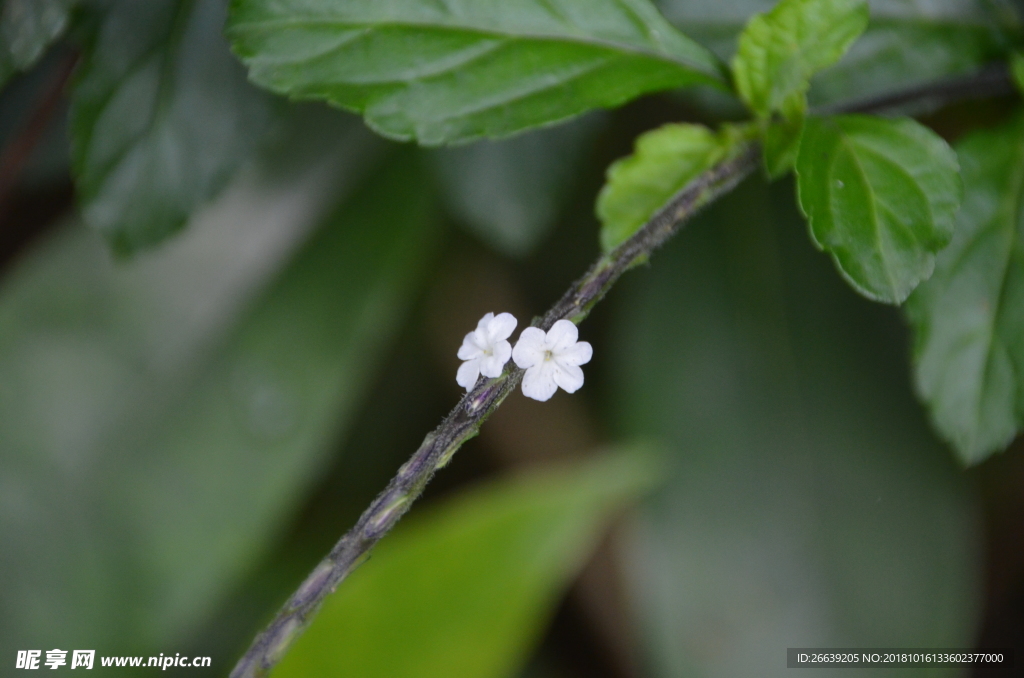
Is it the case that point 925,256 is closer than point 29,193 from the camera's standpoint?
Yes

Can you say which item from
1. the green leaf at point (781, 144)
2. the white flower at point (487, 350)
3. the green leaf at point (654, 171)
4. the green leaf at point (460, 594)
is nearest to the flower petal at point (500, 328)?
the white flower at point (487, 350)

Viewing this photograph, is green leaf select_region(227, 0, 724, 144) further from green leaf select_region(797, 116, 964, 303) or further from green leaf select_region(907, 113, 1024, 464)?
green leaf select_region(907, 113, 1024, 464)

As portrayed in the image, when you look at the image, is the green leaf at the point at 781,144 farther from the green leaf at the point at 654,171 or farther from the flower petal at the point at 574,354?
the flower petal at the point at 574,354

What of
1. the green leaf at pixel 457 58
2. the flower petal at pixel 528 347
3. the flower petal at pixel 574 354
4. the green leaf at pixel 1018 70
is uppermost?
the green leaf at pixel 457 58

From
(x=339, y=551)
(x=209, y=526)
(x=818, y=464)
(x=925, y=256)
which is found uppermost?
(x=339, y=551)

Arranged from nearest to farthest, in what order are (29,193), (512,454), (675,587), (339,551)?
(339,551) → (29,193) → (675,587) → (512,454)

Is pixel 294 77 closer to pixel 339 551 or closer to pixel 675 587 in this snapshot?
pixel 339 551

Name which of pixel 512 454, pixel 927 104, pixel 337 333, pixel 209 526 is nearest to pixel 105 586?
pixel 209 526

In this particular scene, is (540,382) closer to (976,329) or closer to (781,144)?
(781,144)
